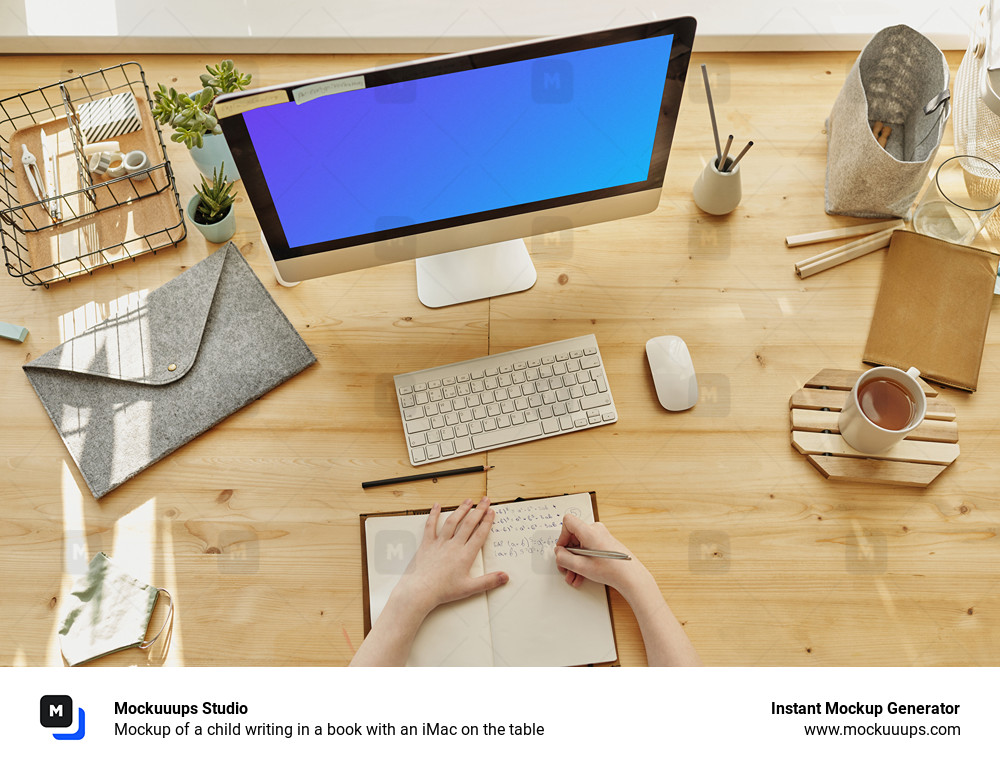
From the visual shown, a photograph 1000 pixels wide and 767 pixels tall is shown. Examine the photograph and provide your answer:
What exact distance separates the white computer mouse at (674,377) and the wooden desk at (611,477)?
0.07 ft

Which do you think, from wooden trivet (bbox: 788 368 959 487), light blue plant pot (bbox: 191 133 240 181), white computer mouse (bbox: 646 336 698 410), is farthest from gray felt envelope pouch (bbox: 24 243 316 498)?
wooden trivet (bbox: 788 368 959 487)

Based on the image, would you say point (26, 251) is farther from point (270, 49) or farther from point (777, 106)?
point (777, 106)

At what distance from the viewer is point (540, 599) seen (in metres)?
0.88

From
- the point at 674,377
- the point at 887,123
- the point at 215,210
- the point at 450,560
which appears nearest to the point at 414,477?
the point at 450,560

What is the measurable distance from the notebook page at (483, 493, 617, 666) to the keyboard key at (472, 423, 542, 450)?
0.08 meters

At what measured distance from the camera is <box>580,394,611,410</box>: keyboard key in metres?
0.97

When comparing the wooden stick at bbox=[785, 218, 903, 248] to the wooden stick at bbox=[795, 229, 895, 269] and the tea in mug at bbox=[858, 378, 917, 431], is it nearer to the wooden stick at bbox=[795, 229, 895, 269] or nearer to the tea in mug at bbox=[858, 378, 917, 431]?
the wooden stick at bbox=[795, 229, 895, 269]

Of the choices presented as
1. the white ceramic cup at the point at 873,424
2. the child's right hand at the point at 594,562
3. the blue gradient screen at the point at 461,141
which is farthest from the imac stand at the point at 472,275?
the white ceramic cup at the point at 873,424

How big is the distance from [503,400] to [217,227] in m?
0.48

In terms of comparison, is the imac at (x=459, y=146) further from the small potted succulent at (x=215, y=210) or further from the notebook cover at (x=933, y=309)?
the notebook cover at (x=933, y=309)

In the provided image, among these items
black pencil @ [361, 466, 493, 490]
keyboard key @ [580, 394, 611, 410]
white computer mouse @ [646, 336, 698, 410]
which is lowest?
black pencil @ [361, 466, 493, 490]

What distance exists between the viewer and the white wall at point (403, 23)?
1.20m

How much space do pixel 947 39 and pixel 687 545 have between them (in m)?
Answer: 0.97
